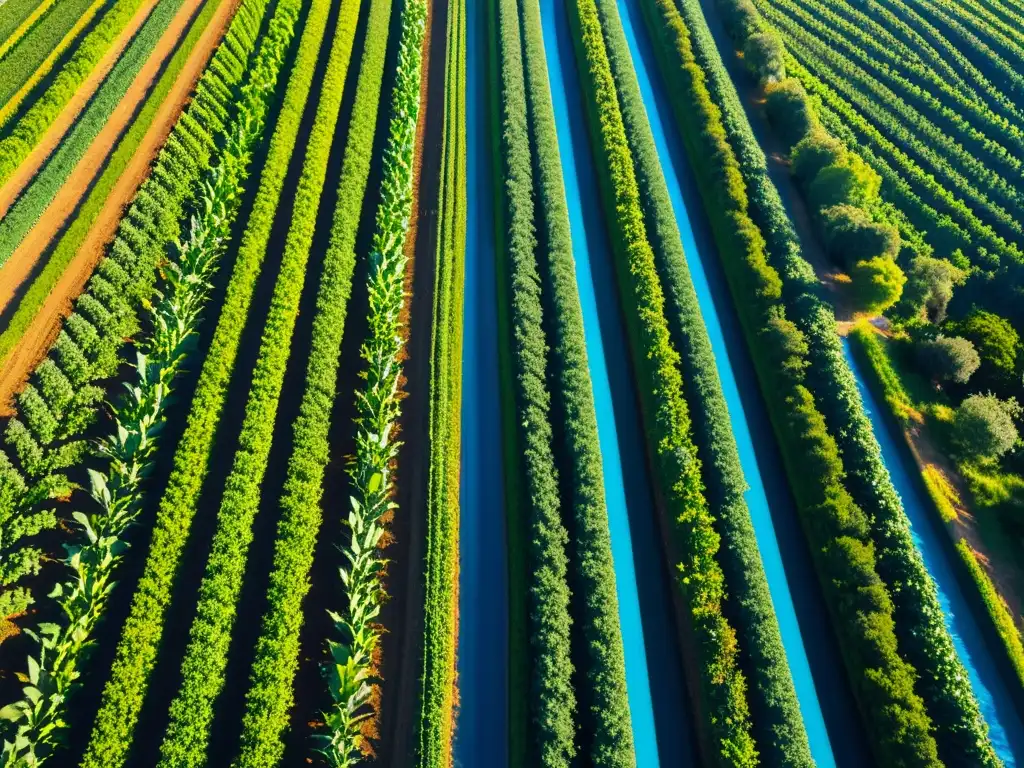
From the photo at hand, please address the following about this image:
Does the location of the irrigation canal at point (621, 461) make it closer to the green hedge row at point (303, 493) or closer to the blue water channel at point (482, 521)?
the blue water channel at point (482, 521)

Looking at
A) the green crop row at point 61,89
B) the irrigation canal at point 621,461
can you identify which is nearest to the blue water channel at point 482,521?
the irrigation canal at point 621,461

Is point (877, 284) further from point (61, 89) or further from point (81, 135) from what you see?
point (61, 89)

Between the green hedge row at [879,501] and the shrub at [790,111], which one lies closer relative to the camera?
the green hedge row at [879,501]

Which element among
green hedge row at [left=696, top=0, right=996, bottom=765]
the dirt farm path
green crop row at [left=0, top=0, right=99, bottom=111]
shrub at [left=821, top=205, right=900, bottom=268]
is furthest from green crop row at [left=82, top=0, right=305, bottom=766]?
shrub at [left=821, top=205, right=900, bottom=268]

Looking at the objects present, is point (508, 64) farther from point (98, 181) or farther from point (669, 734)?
point (669, 734)

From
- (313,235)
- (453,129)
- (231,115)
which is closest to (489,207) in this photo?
(453,129)

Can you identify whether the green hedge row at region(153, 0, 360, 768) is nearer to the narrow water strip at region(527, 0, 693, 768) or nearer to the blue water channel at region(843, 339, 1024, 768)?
the narrow water strip at region(527, 0, 693, 768)
